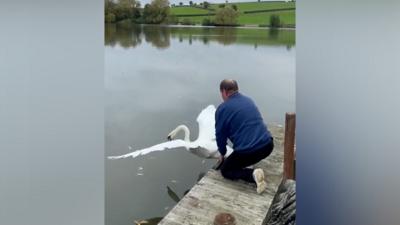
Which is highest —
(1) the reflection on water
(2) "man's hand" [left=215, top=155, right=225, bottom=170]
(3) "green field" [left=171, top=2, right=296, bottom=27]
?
(3) "green field" [left=171, top=2, right=296, bottom=27]

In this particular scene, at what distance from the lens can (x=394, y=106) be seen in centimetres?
109

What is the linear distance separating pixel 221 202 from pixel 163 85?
0.49 m

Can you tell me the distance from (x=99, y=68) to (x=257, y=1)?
1.86 ft

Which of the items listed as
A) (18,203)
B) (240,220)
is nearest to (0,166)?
(18,203)

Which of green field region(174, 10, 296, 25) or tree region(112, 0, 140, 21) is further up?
tree region(112, 0, 140, 21)

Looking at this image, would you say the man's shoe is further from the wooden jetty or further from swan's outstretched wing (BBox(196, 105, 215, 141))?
swan's outstretched wing (BBox(196, 105, 215, 141))

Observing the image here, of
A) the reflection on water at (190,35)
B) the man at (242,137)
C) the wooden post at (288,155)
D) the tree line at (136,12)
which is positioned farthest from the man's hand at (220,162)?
the tree line at (136,12)

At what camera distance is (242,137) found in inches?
61.9

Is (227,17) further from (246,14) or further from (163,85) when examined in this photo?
(163,85)

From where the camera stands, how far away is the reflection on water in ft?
4.09

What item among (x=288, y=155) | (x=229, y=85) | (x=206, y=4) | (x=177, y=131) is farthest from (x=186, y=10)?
(x=288, y=155)

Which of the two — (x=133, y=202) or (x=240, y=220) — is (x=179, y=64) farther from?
(x=240, y=220)

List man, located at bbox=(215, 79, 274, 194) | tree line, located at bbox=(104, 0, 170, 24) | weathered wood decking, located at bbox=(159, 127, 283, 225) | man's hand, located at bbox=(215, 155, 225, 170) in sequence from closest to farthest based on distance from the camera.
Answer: tree line, located at bbox=(104, 0, 170, 24) < weathered wood decking, located at bbox=(159, 127, 283, 225) < man, located at bbox=(215, 79, 274, 194) < man's hand, located at bbox=(215, 155, 225, 170)

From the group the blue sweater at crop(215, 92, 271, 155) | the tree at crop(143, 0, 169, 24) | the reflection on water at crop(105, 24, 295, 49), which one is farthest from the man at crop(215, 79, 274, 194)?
the tree at crop(143, 0, 169, 24)
